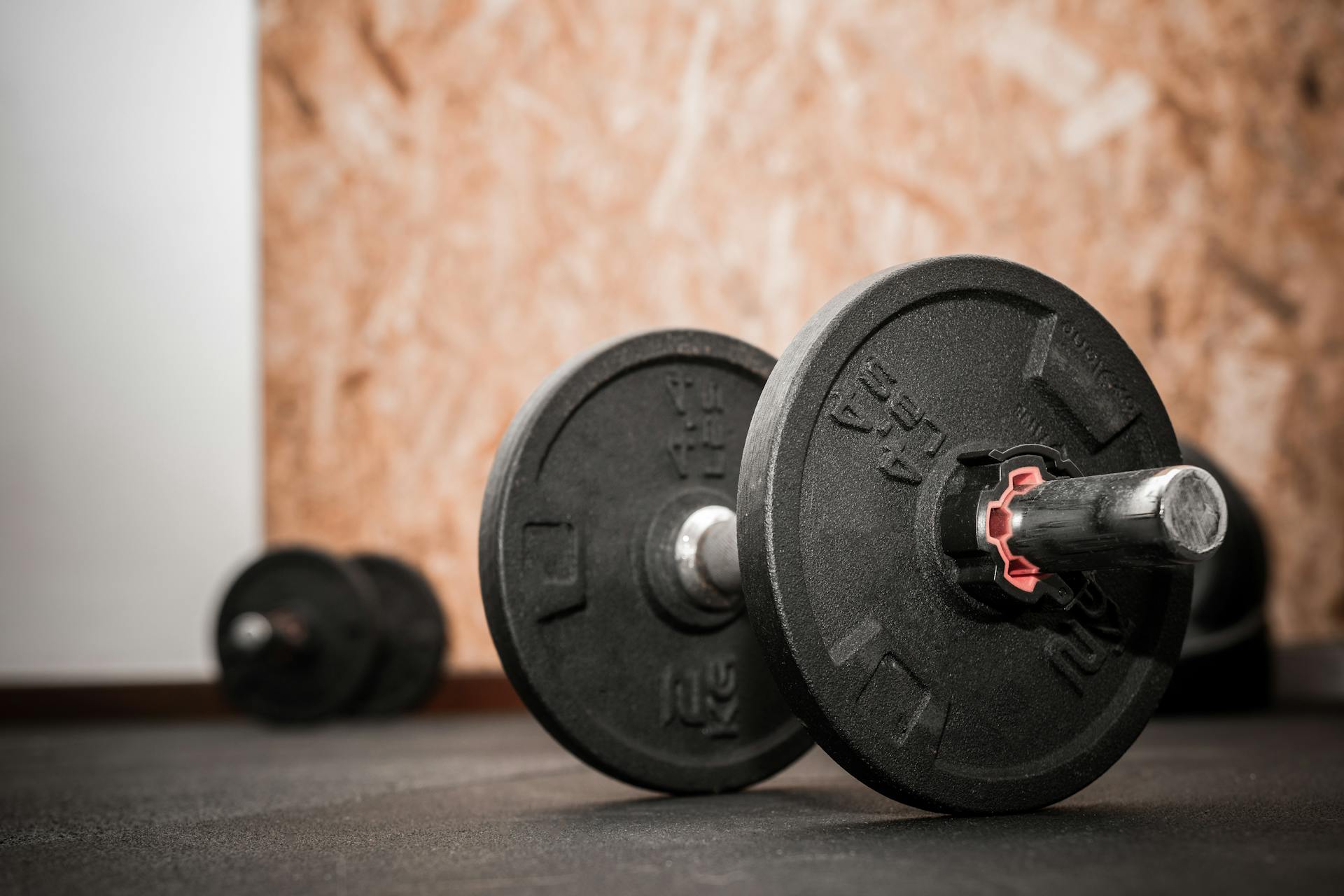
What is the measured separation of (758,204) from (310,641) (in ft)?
5.57

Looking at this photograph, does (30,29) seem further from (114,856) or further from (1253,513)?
(1253,513)

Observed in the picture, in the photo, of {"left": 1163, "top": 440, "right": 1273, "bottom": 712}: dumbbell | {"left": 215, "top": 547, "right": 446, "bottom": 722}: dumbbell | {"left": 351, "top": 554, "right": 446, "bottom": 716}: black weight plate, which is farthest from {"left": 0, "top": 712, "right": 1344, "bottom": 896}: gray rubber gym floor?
{"left": 351, "top": 554, "right": 446, "bottom": 716}: black weight plate

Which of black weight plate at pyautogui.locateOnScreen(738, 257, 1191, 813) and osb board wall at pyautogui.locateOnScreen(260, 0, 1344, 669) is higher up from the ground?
osb board wall at pyautogui.locateOnScreen(260, 0, 1344, 669)

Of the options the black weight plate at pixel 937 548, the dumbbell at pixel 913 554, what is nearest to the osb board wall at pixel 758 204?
the dumbbell at pixel 913 554

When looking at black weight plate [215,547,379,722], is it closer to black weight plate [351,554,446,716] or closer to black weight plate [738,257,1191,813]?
black weight plate [351,554,446,716]

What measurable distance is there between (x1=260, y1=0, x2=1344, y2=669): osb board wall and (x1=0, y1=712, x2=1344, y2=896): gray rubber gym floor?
1585mm

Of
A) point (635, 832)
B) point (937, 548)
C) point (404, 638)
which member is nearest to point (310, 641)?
point (404, 638)

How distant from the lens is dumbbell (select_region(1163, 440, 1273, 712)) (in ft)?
9.05

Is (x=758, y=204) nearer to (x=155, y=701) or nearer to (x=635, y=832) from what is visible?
(x=155, y=701)

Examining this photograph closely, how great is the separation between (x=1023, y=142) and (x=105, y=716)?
10.4 ft

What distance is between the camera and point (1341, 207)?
135 inches

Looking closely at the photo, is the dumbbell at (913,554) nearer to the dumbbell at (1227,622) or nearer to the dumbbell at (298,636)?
the dumbbell at (1227,622)

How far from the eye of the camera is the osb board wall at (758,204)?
339 centimetres

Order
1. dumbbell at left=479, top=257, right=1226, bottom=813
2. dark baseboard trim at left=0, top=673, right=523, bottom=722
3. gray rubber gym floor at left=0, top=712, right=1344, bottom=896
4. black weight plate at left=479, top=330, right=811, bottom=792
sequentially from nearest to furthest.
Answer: gray rubber gym floor at left=0, top=712, right=1344, bottom=896, dumbbell at left=479, top=257, right=1226, bottom=813, black weight plate at left=479, top=330, right=811, bottom=792, dark baseboard trim at left=0, top=673, right=523, bottom=722
